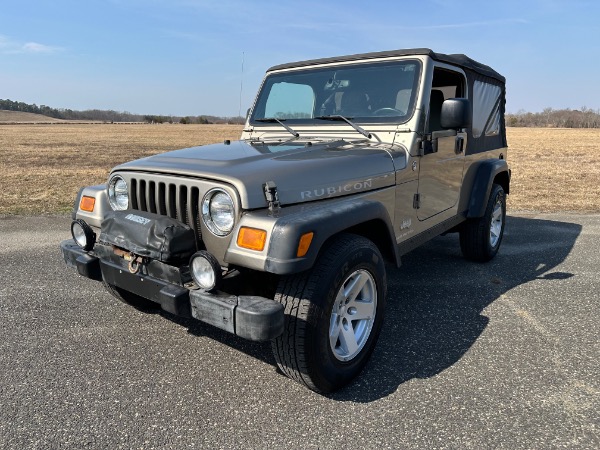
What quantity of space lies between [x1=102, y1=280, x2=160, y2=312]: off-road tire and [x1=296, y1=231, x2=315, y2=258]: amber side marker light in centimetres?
194

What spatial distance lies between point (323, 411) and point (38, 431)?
4.84ft

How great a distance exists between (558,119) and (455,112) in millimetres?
91685

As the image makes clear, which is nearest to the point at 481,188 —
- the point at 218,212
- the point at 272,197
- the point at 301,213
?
the point at 301,213

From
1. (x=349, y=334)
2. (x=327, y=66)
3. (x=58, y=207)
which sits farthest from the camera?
(x=58, y=207)

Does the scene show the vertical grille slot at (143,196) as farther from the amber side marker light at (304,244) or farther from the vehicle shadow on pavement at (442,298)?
the vehicle shadow on pavement at (442,298)

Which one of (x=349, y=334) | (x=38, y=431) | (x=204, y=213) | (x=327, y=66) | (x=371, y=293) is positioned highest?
(x=327, y=66)

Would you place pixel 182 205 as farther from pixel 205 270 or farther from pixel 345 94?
pixel 345 94

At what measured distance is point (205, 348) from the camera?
3.24 meters

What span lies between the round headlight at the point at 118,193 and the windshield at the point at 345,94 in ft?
5.19

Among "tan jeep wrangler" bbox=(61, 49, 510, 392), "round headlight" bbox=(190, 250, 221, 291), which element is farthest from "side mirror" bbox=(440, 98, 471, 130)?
"round headlight" bbox=(190, 250, 221, 291)

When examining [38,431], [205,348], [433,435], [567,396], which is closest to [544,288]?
[567,396]

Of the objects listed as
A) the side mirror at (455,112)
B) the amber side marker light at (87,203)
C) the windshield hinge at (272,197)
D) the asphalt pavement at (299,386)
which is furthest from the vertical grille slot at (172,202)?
the side mirror at (455,112)

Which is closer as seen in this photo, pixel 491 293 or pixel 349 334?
pixel 349 334

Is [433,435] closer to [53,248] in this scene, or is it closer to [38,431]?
[38,431]
